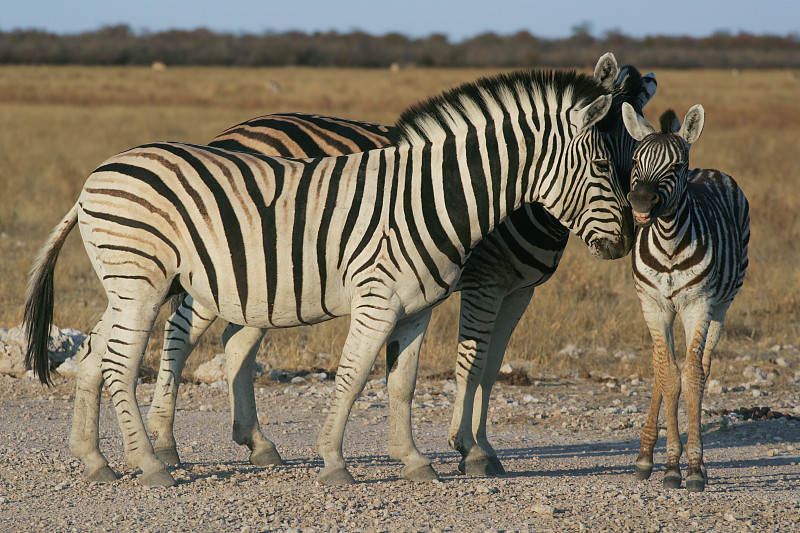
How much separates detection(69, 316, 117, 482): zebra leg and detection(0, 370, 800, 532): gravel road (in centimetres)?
9

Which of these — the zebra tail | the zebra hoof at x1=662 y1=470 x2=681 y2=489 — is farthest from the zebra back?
the zebra hoof at x1=662 y1=470 x2=681 y2=489

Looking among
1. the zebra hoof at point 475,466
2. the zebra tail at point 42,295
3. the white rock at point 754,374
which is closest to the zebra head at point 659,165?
the zebra hoof at point 475,466

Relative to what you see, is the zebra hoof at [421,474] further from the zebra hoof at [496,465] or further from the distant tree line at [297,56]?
the distant tree line at [297,56]

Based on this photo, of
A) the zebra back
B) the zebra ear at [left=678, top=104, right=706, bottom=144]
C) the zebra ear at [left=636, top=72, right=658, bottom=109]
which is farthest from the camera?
the zebra back

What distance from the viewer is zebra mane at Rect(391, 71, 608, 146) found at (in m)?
4.69

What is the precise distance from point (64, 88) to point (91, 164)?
17.6 meters

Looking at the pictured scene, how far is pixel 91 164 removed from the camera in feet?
56.5

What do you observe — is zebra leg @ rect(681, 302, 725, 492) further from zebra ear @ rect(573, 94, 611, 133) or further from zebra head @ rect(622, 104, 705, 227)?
zebra ear @ rect(573, 94, 611, 133)

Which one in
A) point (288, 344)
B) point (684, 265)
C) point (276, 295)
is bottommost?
point (288, 344)

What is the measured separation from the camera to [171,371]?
5512mm

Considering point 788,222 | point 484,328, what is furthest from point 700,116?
point 788,222

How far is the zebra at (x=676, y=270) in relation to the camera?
15.4ft

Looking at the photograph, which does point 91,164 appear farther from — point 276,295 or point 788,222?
point 276,295

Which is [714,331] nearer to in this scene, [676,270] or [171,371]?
[676,270]
